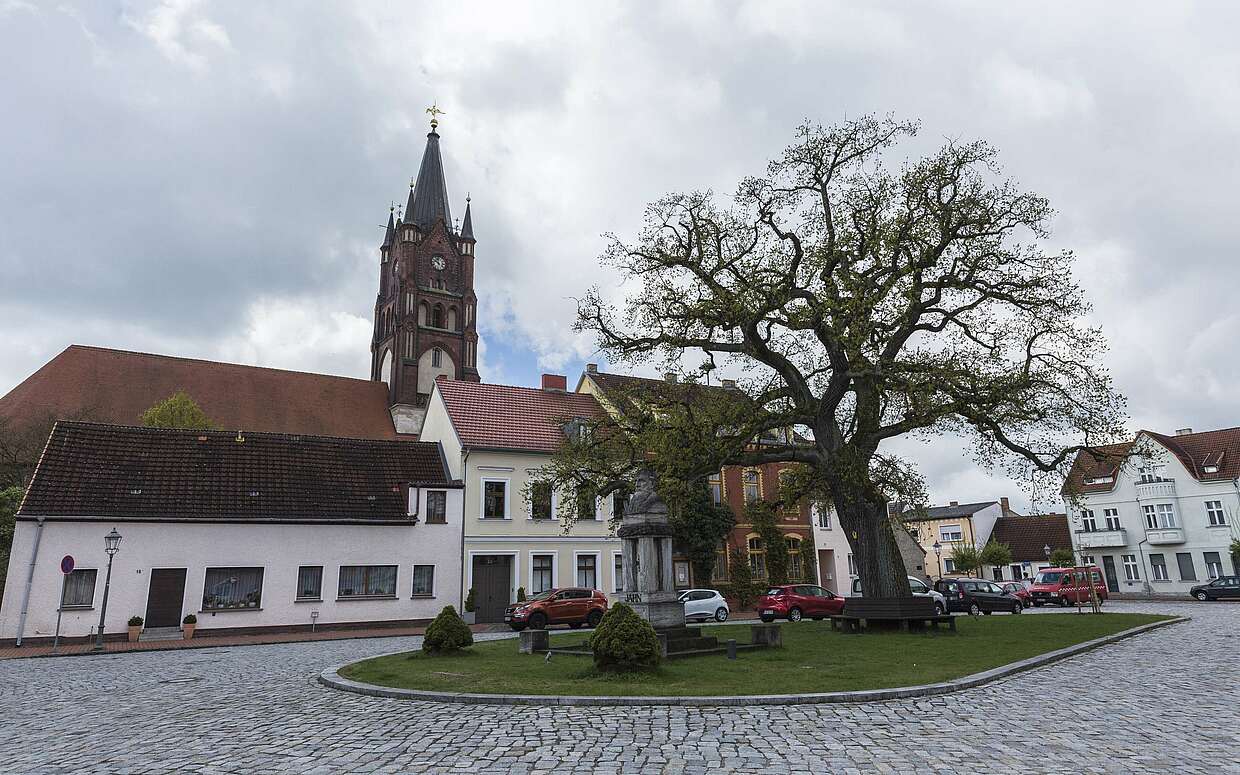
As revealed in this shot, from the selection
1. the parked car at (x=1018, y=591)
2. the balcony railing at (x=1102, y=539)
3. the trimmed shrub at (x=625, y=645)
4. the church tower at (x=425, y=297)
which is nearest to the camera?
the trimmed shrub at (x=625, y=645)

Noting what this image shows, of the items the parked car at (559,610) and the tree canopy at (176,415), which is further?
the tree canopy at (176,415)

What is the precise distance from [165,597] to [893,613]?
2409 centimetres

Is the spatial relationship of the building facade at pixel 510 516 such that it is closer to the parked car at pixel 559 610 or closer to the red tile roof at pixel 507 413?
the red tile roof at pixel 507 413

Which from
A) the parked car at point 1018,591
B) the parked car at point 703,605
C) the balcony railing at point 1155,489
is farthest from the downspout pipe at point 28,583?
the balcony railing at point 1155,489

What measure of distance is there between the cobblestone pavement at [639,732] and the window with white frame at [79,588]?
13.6m

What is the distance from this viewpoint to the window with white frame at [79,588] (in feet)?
80.5

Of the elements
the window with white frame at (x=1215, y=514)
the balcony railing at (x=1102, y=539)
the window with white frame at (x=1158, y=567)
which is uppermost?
the window with white frame at (x=1215, y=514)

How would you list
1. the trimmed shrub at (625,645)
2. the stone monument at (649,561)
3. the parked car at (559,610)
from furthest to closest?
the parked car at (559,610) < the stone monument at (649,561) < the trimmed shrub at (625,645)

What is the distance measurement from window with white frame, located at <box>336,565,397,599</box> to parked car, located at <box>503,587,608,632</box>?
5697 millimetres

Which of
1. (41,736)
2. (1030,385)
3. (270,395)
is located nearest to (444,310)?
Answer: (270,395)

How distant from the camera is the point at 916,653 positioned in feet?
51.1

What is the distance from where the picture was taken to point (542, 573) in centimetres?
3309

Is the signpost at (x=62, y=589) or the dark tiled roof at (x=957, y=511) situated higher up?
the dark tiled roof at (x=957, y=511)

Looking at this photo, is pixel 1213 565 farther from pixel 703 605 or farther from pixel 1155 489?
pixel 703 605
